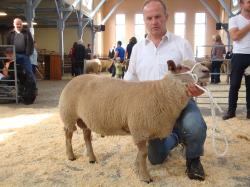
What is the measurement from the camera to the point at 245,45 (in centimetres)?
472

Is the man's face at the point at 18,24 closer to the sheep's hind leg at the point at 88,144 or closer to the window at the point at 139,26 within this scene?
the sheep's hind leg at the point at 88,144

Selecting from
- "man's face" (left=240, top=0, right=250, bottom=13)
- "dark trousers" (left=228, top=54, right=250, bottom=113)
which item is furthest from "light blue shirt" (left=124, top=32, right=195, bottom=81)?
"dark trousers" (left=228, top=54, right=250, bottom=113)

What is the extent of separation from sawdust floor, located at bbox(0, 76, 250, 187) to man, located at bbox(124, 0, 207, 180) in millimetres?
158

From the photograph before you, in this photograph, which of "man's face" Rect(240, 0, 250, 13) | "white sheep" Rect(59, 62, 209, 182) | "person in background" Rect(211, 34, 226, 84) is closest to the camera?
"white sheep" Rect(59, 62, 209, 182)

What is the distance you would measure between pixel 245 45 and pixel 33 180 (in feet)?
11.1

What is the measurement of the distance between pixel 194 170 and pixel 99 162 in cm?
93

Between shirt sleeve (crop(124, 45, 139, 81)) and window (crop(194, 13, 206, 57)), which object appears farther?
window (crop(194, 13, 206, 57))

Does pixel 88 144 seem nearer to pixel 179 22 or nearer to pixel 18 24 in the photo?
pixel 18 24

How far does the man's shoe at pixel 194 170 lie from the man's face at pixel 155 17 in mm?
1130

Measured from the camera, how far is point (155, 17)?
112 inches

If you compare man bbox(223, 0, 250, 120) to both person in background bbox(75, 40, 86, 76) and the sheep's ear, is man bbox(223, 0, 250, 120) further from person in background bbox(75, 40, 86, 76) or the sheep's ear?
person in background bbox(75, 40, 86, 76)

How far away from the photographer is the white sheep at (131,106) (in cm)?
262

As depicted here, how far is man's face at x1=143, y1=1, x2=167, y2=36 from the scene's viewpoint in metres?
2.84

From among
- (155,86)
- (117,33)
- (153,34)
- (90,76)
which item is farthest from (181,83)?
(117,33)
